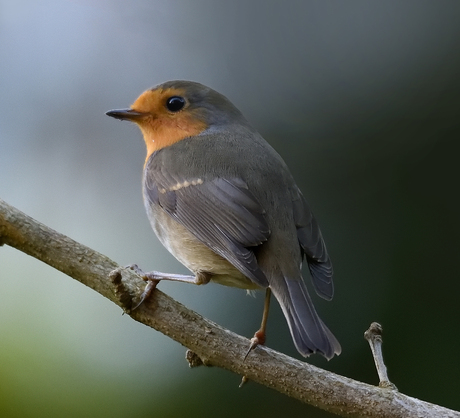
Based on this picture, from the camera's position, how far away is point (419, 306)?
379 centimetres

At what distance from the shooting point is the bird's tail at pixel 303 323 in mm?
2307

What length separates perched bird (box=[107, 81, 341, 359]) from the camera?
8.51 feet

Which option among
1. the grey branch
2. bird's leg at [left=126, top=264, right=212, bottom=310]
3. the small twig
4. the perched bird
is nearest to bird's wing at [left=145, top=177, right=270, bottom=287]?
the perched bird

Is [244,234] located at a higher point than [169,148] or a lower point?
lower

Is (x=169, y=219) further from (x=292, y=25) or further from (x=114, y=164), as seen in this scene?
(x=292, y=25)

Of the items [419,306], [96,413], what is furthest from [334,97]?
[96,413]

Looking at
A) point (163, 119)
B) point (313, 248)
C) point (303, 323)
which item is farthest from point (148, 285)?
point (163, 119)

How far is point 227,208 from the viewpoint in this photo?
2779mm

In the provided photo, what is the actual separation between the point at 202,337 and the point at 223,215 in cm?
54

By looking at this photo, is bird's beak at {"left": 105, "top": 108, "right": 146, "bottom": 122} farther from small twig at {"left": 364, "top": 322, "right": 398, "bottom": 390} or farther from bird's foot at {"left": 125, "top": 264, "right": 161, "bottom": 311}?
small twig at {"left": 364, "top": 322, "right": 398, "bottom": 390}

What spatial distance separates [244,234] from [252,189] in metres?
0.25

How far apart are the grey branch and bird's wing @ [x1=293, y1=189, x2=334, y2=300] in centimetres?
46

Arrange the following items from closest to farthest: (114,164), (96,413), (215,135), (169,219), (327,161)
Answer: (169,219)
(215,135)
(96,413)
(327,161)
(114,164)

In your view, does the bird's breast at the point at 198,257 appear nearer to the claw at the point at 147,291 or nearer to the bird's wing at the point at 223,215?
the bird's wing at the point at 223,215
